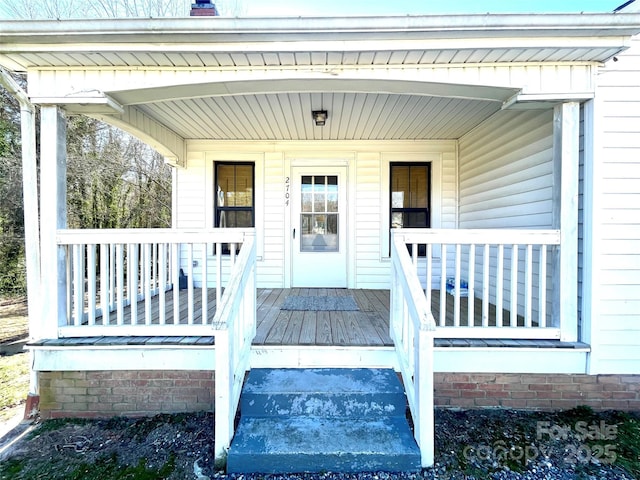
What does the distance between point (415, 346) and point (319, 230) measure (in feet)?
9.49

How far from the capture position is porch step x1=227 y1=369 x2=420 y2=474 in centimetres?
185

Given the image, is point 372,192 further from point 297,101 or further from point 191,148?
point 191,148

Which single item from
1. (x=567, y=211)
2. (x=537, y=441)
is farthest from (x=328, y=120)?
(x=537, y=441)

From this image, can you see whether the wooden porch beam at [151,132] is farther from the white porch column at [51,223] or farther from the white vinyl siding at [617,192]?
the white vinyl siding at [617,192]

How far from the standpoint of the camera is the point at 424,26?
80.5 inches

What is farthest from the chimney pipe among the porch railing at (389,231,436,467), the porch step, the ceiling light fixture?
the porch step

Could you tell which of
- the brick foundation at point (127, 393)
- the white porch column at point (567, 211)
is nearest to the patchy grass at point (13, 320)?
the brick foundation at point (127, 393)

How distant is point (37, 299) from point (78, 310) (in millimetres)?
337

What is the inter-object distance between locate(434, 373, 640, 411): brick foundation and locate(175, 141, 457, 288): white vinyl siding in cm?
219

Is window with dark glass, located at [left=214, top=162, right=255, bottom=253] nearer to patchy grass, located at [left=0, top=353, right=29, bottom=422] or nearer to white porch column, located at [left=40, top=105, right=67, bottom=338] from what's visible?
white porch column, located at [left=40, top=105, right=67, bottom=338]

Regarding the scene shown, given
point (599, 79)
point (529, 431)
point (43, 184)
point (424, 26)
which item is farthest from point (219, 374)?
point (599, 79)

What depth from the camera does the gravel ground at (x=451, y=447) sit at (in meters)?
1.88

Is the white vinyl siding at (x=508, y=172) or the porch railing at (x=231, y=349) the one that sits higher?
the white vinyl siding at (x=508, y=172)

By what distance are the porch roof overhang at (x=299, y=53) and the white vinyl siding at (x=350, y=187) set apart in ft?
6.22
